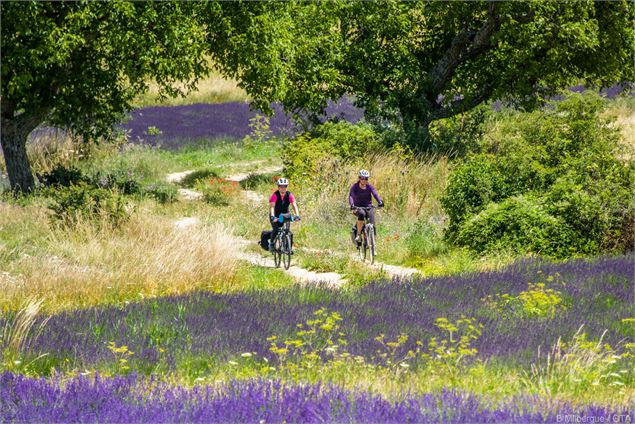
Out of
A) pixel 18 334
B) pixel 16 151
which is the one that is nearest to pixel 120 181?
pixel 16 151

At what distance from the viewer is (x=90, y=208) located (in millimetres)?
16125

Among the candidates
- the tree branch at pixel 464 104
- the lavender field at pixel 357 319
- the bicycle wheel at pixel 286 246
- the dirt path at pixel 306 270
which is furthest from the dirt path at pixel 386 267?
the tree branch at pixel 464 104

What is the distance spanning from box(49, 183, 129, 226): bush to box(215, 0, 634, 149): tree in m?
8.74

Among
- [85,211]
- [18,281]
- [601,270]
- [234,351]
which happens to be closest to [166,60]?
[85,211]

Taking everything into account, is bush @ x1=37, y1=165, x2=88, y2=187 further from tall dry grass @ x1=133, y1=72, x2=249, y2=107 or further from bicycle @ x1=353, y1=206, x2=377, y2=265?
tall dry grass @ x1=133, y1=72, x2=249, y2=107

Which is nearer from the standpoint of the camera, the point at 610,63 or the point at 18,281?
the point at 18,281

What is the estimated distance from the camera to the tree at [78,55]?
20.3 metres

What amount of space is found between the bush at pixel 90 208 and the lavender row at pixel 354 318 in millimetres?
5562

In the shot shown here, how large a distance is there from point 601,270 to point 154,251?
6230 mm

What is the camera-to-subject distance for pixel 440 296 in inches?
429

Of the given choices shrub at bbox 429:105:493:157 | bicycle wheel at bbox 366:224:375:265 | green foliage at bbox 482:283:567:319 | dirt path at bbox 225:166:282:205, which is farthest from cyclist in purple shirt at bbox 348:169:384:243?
shrub at bbox 429:105:493:157

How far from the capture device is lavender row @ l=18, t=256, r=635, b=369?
8.16 meters

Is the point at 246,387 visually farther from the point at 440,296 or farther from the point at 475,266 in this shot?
the point at 475,266

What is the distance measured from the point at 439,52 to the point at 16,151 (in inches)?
501
